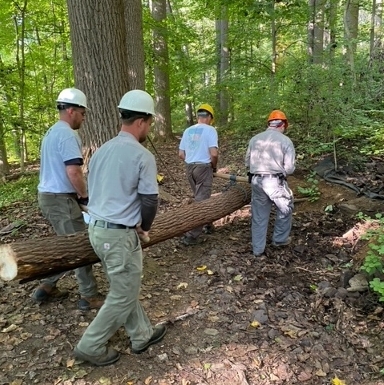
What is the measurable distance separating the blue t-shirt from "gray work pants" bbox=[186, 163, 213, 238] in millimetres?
107

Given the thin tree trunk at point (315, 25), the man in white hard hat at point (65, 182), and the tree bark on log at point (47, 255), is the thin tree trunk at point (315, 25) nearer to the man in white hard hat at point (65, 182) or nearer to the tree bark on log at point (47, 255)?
the man in white hard hat at point (65, 182)

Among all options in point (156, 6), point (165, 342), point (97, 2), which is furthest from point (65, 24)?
point (165, 342)

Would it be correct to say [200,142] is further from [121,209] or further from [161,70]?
[161,70]

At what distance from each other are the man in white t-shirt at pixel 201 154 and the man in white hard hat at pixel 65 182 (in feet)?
7.16

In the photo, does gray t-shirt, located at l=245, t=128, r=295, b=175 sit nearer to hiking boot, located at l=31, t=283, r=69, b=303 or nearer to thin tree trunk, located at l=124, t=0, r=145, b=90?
hiking boot, located at l=31, t=283, r=69, b=303

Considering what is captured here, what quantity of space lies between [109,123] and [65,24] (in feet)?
28.3

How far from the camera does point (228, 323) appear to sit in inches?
152

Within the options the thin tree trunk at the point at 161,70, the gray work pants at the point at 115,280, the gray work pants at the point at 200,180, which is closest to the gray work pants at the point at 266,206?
the gray work pants at the point at 200,180

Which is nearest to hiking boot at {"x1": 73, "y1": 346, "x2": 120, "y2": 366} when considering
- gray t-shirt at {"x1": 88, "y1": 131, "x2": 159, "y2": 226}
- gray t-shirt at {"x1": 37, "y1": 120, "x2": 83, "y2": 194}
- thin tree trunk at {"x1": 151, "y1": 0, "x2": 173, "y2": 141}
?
gray t-shirt at {"x1": 88, "y1": 131, "x2": 159, "y2": 226}

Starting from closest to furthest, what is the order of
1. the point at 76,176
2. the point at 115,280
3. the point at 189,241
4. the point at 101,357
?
the point at 115,280 < the point at 101,357 < the point at 76,176 < the point at 189,241

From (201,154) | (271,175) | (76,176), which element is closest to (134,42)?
(201,154)

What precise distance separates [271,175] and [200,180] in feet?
4.24

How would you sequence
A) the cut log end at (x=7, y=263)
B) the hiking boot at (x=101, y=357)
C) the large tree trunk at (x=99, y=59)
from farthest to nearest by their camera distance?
the large tree trunk at (x=99, y=59) < the cut log end at (x=7, y=263) < the hiking boot at (x=101, y=357)

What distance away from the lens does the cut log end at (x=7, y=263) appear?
11.0ft
